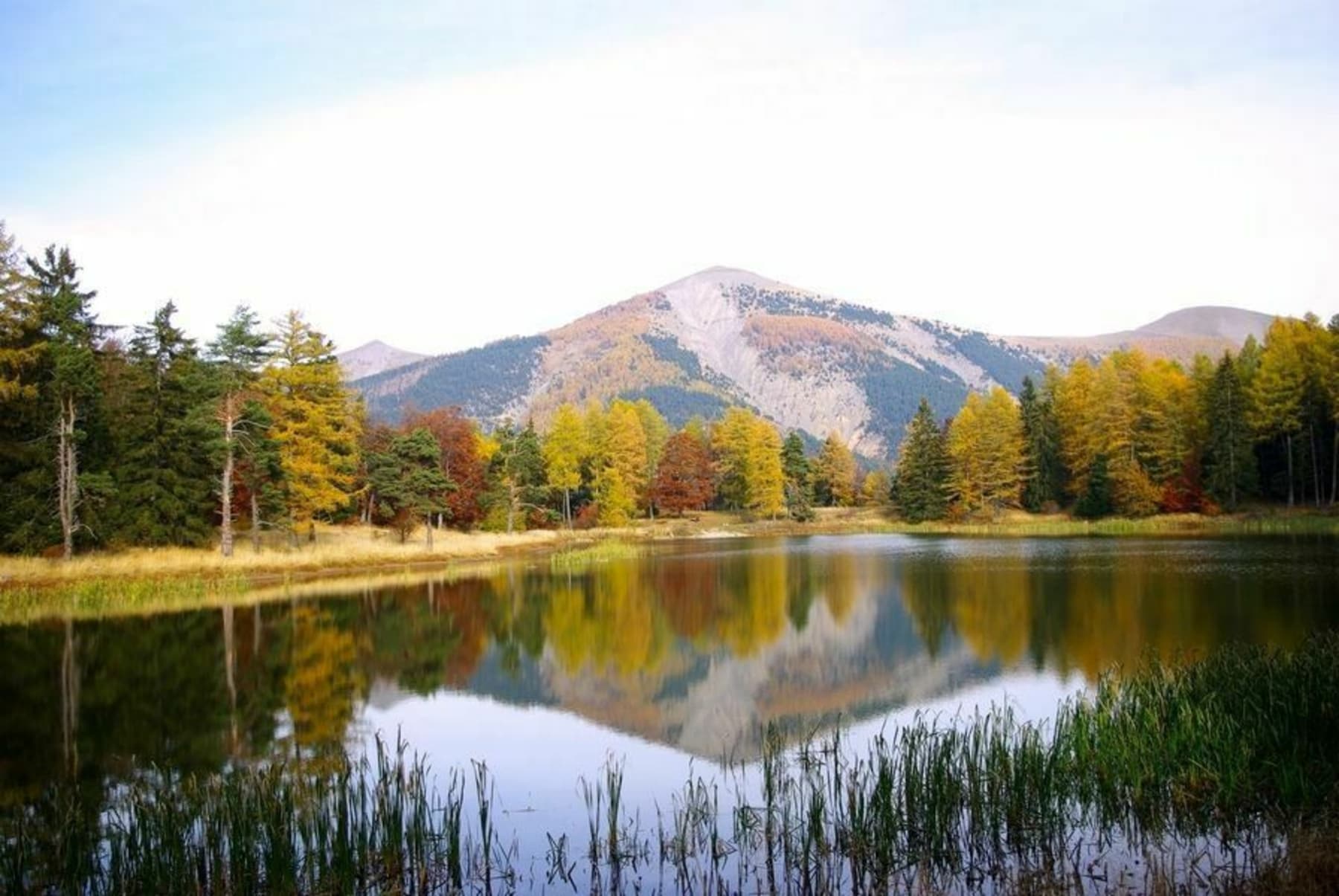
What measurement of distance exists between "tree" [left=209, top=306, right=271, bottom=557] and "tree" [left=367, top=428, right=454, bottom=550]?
29.4 feet

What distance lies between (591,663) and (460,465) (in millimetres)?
48321

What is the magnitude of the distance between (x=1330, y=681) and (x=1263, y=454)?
6092 centimetres

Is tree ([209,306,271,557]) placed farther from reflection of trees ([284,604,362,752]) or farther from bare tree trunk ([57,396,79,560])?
reflection of trees ([284,604,362,752])

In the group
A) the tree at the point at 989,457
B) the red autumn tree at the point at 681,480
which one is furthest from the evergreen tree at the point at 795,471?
the tree at the point at 989,457

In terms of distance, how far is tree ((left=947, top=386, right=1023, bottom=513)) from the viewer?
78875 mm

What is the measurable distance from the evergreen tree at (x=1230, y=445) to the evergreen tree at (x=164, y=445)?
58963mm

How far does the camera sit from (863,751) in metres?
13.6

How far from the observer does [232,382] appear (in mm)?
42344

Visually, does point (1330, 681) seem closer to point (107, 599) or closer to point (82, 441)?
point (107, 599)

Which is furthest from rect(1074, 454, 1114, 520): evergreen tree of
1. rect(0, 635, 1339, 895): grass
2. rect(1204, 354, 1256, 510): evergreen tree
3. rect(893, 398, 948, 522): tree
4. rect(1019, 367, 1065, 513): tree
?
rect(0, 635, 1339, 895): grass

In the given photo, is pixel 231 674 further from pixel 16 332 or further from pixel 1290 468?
pixel 1290 468

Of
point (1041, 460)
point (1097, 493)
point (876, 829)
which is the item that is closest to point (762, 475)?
→ point (1041, 460)

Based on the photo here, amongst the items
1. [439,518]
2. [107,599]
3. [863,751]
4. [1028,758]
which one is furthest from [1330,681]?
[439,518]

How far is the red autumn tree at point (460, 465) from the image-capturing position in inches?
2694
